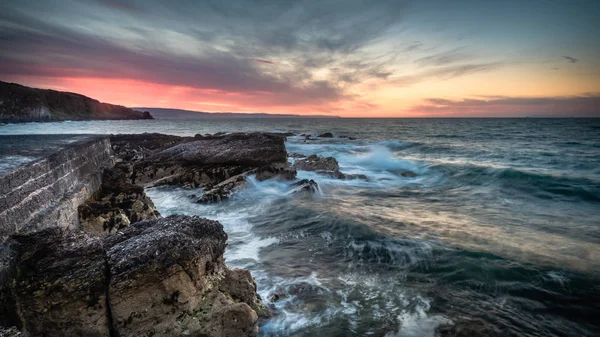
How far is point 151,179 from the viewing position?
42.6ft

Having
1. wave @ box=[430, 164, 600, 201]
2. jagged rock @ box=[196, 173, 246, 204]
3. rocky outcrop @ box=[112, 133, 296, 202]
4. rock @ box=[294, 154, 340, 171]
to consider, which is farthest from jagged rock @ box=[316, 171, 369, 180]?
wave @ box=[430, 164, 600, 201]

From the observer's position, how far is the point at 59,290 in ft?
9.57

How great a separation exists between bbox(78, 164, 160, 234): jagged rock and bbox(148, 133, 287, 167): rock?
567 centimetres

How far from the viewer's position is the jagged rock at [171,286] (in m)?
3.12

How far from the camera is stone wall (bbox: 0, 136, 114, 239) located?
3.25 metres

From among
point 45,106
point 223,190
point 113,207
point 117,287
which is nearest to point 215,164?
point 223,190

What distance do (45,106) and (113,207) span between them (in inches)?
4867

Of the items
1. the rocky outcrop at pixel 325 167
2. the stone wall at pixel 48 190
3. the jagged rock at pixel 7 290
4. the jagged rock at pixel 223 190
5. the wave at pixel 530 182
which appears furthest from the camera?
the rocky outcrop at pixel 325 167

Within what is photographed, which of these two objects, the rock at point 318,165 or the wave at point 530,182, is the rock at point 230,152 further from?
the wave at point 530,182

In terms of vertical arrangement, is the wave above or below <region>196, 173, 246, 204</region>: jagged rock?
below

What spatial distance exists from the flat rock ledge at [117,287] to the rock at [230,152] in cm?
966

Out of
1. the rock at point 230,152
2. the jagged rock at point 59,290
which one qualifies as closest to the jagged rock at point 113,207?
the jagged rock at point 59,290

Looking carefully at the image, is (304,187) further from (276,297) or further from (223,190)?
(276,297)

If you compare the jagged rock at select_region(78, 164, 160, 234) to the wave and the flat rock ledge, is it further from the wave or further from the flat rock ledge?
the wave
